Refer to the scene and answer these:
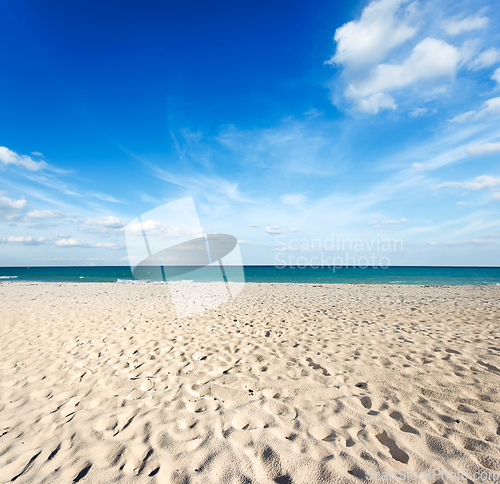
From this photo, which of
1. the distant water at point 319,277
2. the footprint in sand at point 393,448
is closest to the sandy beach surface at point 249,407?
the footprint in sand at point 393,448

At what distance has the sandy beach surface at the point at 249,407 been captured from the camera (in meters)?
2.21

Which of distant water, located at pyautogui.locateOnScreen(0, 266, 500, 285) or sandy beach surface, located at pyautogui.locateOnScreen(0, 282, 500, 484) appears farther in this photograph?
distant water, located at pyautogui.locateOnScreen(0, 266, 500, 285)

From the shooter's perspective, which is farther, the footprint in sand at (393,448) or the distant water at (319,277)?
the distant water at (319,277)

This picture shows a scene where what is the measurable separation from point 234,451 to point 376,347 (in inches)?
146

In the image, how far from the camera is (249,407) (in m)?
3.08

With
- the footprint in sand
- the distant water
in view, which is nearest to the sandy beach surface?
the footprint in sand

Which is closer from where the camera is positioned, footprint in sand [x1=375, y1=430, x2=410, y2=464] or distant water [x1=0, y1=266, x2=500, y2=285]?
footprint in sand [x1=375, y1=430, x2=410, y2=464]

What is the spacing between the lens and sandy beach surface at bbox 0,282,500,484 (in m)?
2.21

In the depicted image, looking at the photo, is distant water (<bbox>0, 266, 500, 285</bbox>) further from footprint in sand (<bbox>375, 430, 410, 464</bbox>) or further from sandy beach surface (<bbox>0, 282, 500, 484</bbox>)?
footprint in sand (<bbox>375, 430, 410, 464</bbox>)

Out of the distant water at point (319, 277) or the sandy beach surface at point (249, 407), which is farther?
the distant water at point (319, 277)

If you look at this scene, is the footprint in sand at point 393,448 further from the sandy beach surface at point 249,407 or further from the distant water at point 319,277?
the distant water at point 319,277

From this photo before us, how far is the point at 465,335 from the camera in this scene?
575 cm

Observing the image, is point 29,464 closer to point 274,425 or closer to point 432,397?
point 274,425

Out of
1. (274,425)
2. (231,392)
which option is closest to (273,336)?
(231,392)
